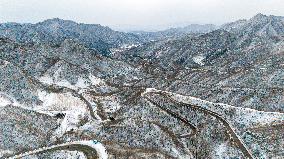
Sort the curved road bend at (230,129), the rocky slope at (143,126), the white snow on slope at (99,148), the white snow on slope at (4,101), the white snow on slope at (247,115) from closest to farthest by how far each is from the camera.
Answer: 1. the white snow on slope at (99,148)
2. the curved road bend at (230,129)
3. the rocky slope at (143,126)
4. the white snow on slope at (247,115)
5. the white snow on slope at (4,101)

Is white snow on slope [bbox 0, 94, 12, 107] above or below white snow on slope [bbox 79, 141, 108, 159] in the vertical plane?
above

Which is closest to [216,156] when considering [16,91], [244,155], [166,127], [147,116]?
[244,155]

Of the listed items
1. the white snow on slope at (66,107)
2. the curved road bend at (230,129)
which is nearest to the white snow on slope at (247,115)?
the curved road bend at (230,129)

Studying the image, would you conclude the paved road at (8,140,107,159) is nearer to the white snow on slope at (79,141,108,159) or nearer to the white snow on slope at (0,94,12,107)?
the white snow on slope at (79,141,108,159)

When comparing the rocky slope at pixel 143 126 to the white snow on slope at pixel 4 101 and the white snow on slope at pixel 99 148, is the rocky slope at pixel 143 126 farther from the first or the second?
the white snow on slope at pixel 4 101

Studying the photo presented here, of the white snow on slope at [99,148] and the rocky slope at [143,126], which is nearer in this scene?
the white snow on slope at [99,148]

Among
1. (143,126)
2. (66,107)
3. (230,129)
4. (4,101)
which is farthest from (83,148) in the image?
(4,101)

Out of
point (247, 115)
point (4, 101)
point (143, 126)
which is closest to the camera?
point (143, 126)

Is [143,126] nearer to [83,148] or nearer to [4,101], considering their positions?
[83,148]

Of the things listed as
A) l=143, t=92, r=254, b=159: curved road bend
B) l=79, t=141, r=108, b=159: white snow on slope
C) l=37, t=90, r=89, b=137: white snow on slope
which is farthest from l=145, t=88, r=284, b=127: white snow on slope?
l=79, t=141, r=108, b=159: white snow on slope

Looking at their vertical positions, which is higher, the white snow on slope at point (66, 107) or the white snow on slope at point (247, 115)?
the white snow on slope at point (247, 115)

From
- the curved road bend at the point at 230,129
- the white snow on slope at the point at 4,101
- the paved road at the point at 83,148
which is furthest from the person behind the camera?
the white snow on slope at the point at 4,101
